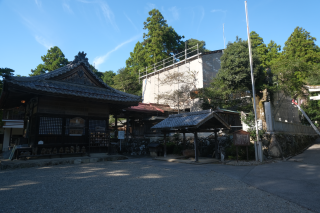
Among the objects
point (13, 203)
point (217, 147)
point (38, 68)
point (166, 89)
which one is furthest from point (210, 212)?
point (38, 68)

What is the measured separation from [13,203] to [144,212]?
3.10m

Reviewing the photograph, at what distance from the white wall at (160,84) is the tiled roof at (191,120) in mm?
12159

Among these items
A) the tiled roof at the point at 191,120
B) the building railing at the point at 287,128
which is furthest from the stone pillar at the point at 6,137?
the building railing at the point at 287,128

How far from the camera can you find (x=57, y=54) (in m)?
36.8

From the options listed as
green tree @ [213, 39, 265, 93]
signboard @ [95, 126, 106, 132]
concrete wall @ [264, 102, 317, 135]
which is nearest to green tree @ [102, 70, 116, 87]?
green tree @ [213, 39, 265, 93]

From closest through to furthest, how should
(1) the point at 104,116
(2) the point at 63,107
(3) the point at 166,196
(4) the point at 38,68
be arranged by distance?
(3) the point at 166,196 < (2) the point at 63,107 < (1) the point at 104,116 < (4) the point at 38,68

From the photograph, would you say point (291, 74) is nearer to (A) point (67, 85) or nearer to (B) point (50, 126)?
(A) point (67, 85)

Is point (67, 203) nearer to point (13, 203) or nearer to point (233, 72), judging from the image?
point (13, 203)

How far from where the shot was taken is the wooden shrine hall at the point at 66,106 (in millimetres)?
11242

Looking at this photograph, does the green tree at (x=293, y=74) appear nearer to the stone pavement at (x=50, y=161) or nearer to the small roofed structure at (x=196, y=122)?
the small roofed structure at (x=196, y=122)

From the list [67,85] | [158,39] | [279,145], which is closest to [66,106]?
[67,85]

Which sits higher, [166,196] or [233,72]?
[233,72]

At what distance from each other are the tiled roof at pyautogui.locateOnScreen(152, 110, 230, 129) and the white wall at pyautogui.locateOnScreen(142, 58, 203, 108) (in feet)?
39.9

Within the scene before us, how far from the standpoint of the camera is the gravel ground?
431cm
